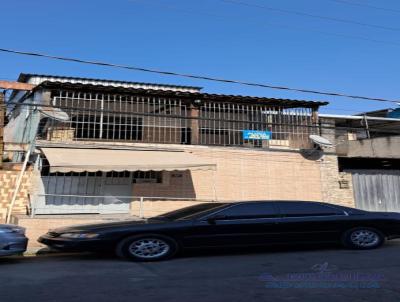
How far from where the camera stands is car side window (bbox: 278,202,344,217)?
9656 millimetres

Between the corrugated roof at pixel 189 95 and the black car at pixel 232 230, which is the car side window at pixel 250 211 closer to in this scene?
the black car at pixel 232 230

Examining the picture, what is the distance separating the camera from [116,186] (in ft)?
45.7

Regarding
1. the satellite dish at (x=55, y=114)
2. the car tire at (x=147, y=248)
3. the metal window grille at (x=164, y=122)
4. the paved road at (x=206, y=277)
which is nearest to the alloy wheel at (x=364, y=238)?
the paved road at (x=206, y=277)

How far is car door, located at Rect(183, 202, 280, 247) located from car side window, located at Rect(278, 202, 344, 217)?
0.24m

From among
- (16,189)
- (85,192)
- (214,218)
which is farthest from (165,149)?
(214,218)

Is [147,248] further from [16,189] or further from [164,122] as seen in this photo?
[164,122]

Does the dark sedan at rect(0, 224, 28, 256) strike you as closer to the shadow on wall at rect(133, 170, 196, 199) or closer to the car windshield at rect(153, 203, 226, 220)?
the car windshield at rect(153, 203, 226, 220)

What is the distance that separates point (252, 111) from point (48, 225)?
→ 8.26m

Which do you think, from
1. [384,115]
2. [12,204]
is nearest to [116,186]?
[12,204]

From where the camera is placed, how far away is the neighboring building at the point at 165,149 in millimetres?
13211

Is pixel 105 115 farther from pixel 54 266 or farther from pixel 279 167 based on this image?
pixel 54 266

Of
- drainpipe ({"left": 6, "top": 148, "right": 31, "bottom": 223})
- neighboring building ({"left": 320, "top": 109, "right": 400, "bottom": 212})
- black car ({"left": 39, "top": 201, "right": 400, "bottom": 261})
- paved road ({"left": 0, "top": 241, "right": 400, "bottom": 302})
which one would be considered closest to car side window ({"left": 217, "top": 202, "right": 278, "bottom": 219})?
black car ({"left": 39, "top": 201, "right": 400, "bottom": 261})

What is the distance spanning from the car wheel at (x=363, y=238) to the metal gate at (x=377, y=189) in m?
6.55

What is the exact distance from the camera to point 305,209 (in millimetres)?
9773
